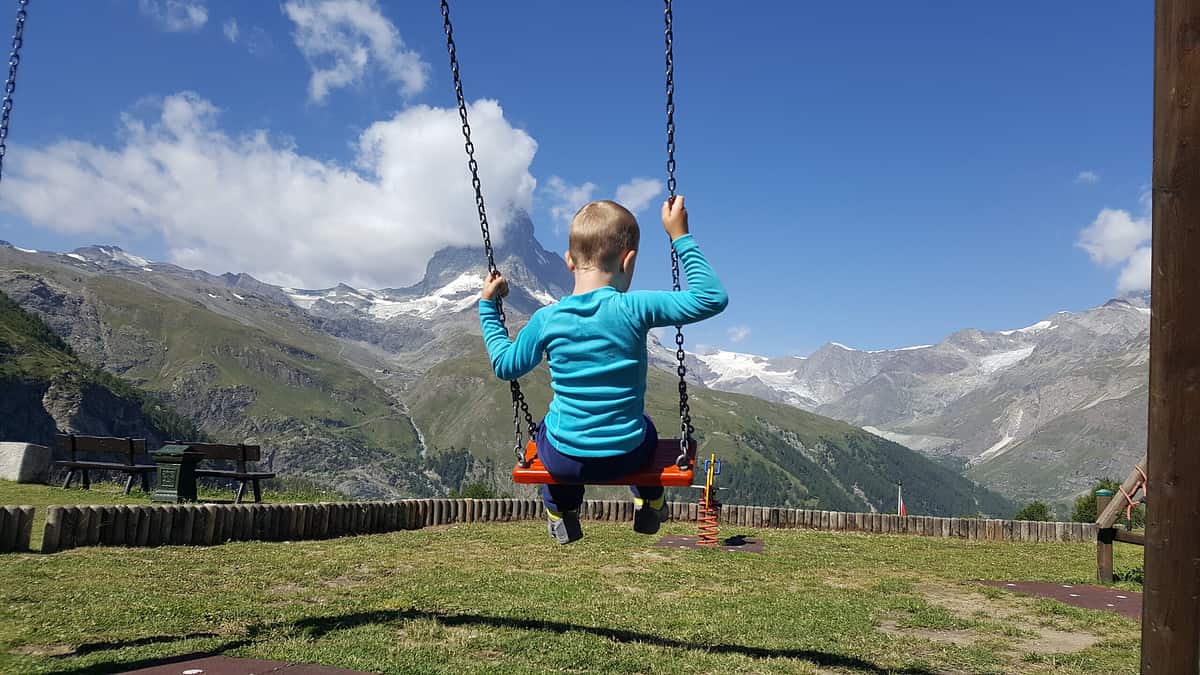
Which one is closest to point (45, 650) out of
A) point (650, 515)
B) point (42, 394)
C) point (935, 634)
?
point (650, 515)

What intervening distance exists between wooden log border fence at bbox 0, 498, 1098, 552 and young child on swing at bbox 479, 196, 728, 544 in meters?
9.94

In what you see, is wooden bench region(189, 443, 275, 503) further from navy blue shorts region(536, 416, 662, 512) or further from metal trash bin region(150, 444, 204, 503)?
navy blue shorts region(536, 416, 662, 512)

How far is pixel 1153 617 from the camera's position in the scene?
5.42 metres

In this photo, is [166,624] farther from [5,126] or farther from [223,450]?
[223,450]

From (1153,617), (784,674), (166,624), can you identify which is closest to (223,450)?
(166,624)

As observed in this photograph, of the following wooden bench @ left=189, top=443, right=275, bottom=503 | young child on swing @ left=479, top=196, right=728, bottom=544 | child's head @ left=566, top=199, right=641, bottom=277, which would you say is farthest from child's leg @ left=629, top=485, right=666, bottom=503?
wooden bench @ left=189, top=443, right=275, bottom=503

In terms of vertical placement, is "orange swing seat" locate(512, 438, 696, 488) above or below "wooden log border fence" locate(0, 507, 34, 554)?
above

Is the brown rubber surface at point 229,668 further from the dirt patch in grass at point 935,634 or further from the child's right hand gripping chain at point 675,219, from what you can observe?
the dirt patch in grass at point 935,634

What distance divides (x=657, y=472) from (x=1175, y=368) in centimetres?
344

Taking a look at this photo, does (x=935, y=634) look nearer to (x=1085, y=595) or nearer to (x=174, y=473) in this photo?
(x=1085, y=595)

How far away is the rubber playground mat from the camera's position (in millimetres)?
12727

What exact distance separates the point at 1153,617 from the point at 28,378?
218 metres

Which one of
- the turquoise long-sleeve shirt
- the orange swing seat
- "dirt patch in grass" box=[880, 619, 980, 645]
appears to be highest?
the turquoise long-sleeve shirt

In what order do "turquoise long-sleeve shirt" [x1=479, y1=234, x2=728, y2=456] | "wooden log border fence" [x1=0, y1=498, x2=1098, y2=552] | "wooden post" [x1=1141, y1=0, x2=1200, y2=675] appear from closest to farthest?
"wooden post" [x1=1141, y1=0, x2=1200, y2=675] < "turquoise long-sleeve shirt" [x1=479, y1=234, x2=728, y2=456] < "wooden log border fence" [x1=0, y1=498, x2=1098, y2=552]
